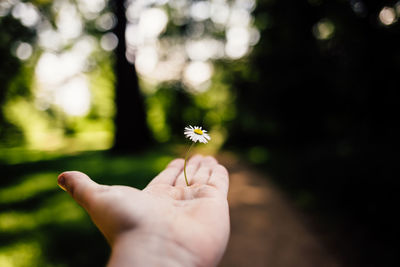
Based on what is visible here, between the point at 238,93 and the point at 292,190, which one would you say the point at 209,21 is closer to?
the point at 238,93

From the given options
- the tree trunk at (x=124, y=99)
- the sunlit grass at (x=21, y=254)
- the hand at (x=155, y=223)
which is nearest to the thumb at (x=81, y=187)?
the hand at (x=155, y=223)

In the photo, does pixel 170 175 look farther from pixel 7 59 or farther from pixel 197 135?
pixel 7 59

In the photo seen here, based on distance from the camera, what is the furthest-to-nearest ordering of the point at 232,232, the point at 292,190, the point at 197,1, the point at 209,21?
the point at 209,21, the point at 197,1, the point at 292,190, the point at 232,232

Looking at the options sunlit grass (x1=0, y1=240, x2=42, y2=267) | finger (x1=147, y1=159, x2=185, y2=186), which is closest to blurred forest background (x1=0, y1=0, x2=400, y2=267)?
sunlit grass (x1=0, y1=240, x2=42, y2=267)

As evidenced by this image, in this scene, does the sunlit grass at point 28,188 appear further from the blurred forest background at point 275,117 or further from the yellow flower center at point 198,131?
the yellow flower center at point 198,131

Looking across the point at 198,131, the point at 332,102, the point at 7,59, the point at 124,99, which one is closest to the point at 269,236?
the point at 198,131

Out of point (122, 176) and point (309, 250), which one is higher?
point (122, 176)

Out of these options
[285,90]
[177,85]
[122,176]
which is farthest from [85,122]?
[285,90]
